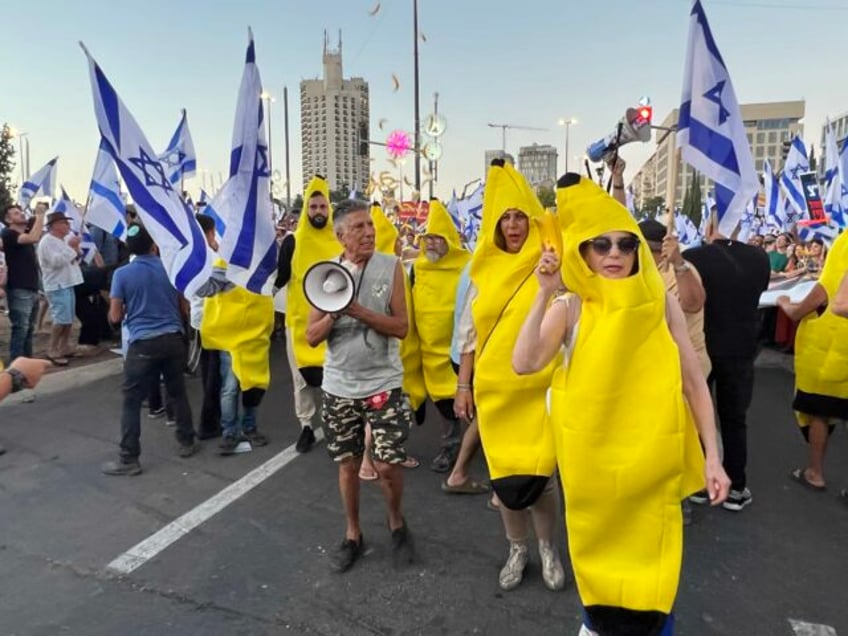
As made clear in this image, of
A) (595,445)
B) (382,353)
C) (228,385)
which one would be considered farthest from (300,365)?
(595,445)

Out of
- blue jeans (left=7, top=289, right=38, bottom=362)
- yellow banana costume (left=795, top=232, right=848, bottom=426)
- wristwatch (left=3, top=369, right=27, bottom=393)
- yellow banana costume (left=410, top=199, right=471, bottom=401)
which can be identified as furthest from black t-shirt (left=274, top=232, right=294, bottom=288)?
yellow banana costume (left=795, top=232, right=848, bottom=426)

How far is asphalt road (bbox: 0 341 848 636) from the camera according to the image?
9.32 feet

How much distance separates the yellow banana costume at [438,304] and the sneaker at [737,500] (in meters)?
1.96

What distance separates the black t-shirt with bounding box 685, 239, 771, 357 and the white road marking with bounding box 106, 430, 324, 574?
3187 millimetres

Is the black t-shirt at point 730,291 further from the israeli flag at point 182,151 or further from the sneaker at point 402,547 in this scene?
the israeli flag at point 182,151

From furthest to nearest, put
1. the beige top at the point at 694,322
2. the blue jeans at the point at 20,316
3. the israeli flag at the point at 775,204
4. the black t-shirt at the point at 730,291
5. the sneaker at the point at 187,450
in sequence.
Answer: the israeli flag at the point at 775,204
the blue jeans at the point at 20,316
the sneaker at the point at 187,450
the black t-shirt at the point at 730,291
the beige top at the point at 694,322

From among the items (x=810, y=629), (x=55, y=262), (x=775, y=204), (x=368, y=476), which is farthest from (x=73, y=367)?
(x=775, y=204)

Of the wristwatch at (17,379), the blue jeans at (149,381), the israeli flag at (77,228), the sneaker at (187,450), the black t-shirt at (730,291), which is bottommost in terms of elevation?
the sneaker at (187,450)

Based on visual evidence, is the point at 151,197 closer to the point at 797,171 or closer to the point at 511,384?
the point at 511,384

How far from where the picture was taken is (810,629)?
2.77 meters

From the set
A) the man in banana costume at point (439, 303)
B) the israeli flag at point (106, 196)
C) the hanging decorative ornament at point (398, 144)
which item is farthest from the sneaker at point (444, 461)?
the hanging decorative ornament at point (398, 144)

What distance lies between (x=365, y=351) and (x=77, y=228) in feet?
30.4

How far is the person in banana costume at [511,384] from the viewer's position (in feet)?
9.43

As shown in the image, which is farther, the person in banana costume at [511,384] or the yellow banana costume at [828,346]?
the yellow banana costume at [828,346]
